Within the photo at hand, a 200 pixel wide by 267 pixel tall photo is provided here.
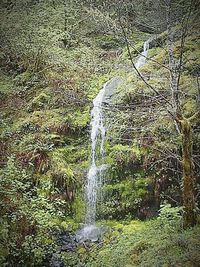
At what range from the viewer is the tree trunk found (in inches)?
274

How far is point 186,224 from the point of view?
7270 mm

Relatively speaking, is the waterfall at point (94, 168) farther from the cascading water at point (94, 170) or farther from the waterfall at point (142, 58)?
Result: the waterfall at point (142, 58)

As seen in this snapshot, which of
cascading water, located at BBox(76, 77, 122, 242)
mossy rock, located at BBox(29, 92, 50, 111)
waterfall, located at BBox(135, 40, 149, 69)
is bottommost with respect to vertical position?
cascading water, located at BBox(76, 77, 122, 242)

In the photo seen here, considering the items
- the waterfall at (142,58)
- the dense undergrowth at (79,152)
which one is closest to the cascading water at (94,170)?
the dense undergrowth at (79,152)

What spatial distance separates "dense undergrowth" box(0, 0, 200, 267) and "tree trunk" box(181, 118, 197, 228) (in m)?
0.30

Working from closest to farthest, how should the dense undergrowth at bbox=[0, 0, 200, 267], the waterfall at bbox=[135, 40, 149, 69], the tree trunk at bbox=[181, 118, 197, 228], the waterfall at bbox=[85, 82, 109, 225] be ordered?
1. the tree trunk at bbox=[181, 118, 197, 228]
2. the dense undergrowth at bbox=[0, 0, 200, 267]
3. the waterfall at bbox=[85, 82, 109, 225]
4. the waterfall at bbox=[135, 40, 149, 69]

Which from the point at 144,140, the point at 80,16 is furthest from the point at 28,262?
the point at 80,16

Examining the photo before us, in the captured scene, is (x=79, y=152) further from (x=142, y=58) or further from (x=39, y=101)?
(x=142, y=58)

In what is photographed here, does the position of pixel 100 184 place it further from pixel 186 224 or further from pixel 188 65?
pixel 188 65

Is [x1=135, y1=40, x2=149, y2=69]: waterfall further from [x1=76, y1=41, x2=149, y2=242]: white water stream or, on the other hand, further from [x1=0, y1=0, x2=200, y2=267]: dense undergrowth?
[x1=76, y1=41, x2=149, y2=242]: white water stream

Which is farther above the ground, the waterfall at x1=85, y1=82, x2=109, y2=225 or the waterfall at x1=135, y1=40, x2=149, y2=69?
the waterfall at x1=135, y1=40, x2=149, y2=69

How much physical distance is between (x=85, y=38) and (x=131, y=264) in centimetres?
1474

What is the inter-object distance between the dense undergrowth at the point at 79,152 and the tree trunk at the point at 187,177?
0.30m

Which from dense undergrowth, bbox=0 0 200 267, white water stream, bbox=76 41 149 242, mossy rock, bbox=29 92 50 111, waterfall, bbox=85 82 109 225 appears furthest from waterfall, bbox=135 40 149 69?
mossy rock, bbox=29 92 50 111
